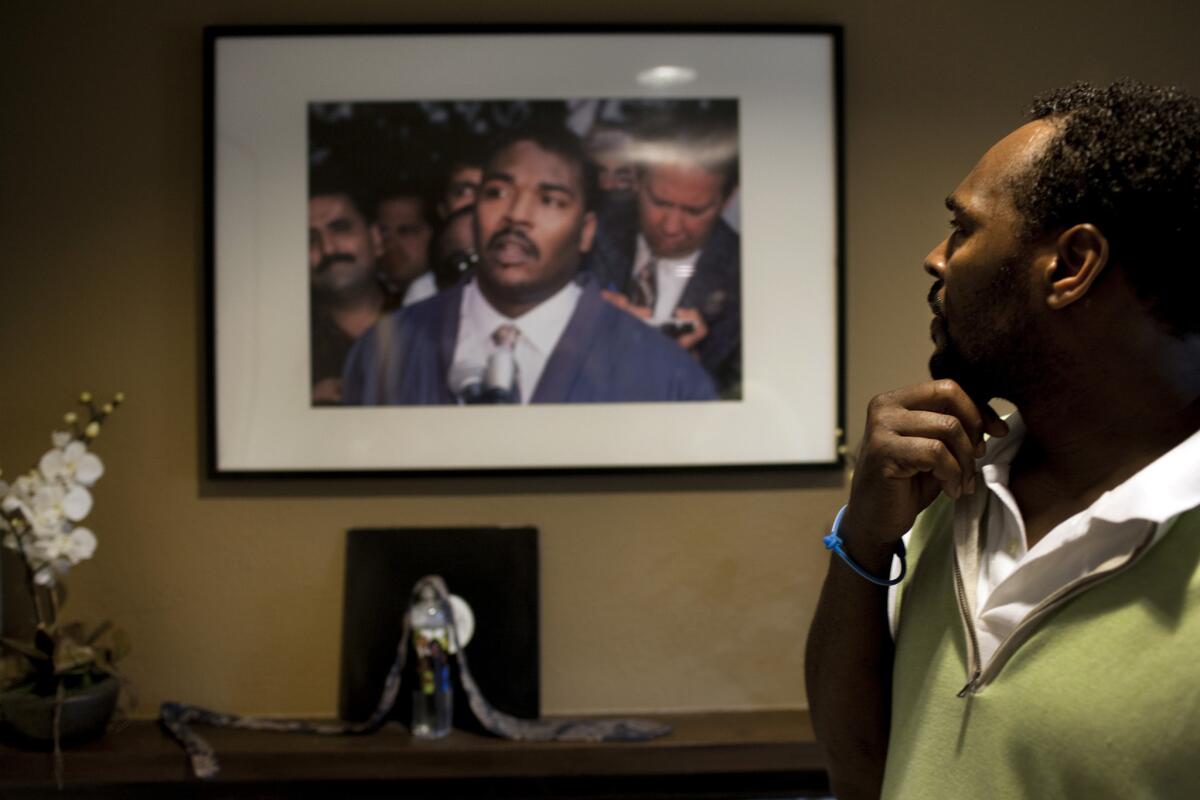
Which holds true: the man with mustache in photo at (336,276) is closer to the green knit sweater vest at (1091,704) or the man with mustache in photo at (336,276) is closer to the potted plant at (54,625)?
the potted plant at (54,625)

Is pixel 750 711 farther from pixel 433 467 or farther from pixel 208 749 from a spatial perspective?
pixel 208 749

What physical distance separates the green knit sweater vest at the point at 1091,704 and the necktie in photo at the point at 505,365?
1378mm

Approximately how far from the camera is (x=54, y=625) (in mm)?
2066

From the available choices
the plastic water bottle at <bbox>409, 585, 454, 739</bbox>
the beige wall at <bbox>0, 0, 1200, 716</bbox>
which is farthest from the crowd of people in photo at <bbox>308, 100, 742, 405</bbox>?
the plastic water bottle at <bbox>409, 585, 454, 739</bbox>

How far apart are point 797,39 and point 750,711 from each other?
54.6 inches

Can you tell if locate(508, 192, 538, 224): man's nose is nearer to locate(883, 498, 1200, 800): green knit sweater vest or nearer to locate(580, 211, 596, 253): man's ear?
locate(580, 211, 596, 253): man's ear

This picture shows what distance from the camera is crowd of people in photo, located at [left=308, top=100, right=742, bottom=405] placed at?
2201 mm

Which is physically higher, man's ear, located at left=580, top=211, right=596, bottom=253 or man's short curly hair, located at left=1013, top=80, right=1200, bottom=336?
man's ear, located at left=580, top=211, right=596, bottom=253

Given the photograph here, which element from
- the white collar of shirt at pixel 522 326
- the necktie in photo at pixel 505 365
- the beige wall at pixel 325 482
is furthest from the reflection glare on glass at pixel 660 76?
the necktie in photo at pixel 505 365

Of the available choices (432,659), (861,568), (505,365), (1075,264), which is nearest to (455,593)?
(432,659)

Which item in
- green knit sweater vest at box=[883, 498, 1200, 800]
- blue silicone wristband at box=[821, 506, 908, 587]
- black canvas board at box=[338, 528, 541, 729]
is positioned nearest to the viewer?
green knit sweater vest at box=[883, 498, 1200, 800]

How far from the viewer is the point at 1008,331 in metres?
0.89

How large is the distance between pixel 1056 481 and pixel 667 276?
134 centimetres

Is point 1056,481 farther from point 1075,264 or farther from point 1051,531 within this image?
point 1075,264
